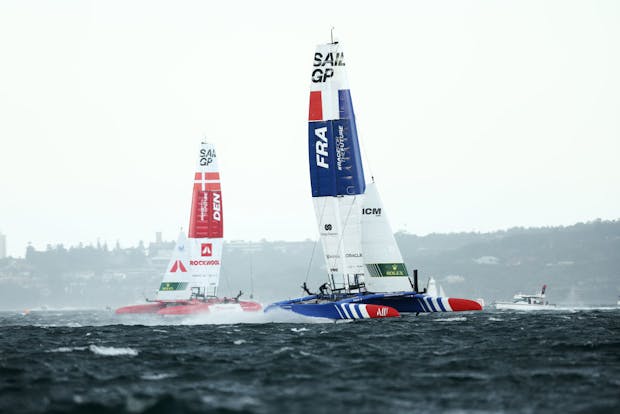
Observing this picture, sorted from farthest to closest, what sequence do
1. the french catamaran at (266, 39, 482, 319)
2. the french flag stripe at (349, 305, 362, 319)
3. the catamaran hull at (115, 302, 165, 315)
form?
the catamaran hull at (115, 302, 165, 315), the french catamaran at (266, 39, 482, 319), the french flag stripe at (349, 305, 362, 319)

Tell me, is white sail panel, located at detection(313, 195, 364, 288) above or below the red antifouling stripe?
above

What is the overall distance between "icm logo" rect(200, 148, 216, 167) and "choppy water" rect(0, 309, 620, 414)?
4261 cm

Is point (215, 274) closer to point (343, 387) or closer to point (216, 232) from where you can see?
point (216, 232)

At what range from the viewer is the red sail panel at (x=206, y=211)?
234ft

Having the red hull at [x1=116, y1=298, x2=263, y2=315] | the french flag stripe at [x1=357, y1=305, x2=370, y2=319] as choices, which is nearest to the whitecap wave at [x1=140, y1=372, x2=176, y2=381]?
the french flag stripe at [x1=357, y1=305, x2=370, y2=319]

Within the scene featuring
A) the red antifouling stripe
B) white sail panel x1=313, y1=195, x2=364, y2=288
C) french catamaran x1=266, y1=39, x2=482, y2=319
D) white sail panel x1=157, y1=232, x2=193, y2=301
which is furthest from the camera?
white sail panel x1=157, y1=232, x2=193, y2=301

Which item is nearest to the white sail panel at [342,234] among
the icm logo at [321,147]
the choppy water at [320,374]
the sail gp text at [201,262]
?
the icm logo at [321,147]

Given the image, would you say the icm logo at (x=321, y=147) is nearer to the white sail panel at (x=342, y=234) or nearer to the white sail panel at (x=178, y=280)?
the white sail panel at (x=342, y=234)

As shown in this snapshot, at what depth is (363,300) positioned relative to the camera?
3869 centimetres

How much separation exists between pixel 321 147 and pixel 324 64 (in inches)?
151

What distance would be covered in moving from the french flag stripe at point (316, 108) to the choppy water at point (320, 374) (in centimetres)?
1391

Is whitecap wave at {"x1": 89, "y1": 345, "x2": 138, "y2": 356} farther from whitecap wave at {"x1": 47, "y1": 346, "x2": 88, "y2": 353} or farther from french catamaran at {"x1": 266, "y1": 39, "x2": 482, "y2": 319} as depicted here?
french catamaran at {"x1": 266, "y1": 39, "x2": 482, "y2": 319}

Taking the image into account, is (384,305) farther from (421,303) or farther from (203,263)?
(203,263)

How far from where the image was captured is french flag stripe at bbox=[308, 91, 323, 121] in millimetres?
41000
